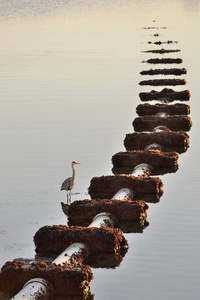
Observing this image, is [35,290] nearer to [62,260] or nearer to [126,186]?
[62,260]

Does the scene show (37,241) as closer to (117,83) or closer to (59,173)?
(59,173)

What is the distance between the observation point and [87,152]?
4069 cm

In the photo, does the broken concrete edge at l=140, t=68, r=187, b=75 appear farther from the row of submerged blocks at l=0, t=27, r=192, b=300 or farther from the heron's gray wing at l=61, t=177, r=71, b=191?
the heron's gray wing at l=61, t=177, r=71, b=191

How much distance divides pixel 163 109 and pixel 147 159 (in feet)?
50.7

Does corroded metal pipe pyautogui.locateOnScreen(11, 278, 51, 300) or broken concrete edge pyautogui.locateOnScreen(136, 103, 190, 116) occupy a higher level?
broken concrete edge pyautogui.locateOnScreen(136, 103, 190, 116)

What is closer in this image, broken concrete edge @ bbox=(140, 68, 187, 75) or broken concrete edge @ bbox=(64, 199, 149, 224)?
broken concrete edge @ bbox=(64, 199, 149, 224)

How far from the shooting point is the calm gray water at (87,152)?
938 inches

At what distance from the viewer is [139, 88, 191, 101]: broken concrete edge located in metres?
58.0

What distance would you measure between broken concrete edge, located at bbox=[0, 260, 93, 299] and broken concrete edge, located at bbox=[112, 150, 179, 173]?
49.3ft

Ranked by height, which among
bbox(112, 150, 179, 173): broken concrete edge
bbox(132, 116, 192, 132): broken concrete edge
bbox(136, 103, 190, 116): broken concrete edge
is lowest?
bbox(112, 150, 179, 173): broken concrete edge

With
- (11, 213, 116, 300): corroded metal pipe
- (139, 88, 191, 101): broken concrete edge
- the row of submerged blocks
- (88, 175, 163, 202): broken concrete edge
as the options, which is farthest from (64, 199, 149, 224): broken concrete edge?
(139, 88, 191, 101): broken concrete edge

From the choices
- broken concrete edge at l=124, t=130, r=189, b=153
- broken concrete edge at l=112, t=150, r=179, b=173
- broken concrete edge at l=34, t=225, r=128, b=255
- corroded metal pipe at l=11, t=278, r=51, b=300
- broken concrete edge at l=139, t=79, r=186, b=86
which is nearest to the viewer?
corroded metal pipe at l=11, t=278, r=51, b=300

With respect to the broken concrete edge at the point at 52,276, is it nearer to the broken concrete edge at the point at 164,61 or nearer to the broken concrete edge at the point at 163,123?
the broken concrete edge at the point at 163,123

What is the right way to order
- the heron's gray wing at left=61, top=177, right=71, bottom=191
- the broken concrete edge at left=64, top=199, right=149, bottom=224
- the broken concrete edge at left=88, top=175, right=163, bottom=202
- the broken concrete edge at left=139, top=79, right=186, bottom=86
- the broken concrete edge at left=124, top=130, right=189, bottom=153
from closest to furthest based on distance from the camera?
the broken concrete edge at left=64, top=199, right=149, bottom=224 < the heron's gray wing at left=61, top=177, right=71, bottom=191 < the broken concrete edge at left=88, top=175, right=163, bottom=202 < the broken concrete edge at left=124, top=130, right=189, bottom=153 < the broken concrete edge at left=139, top=79, right=186, bottom=86
